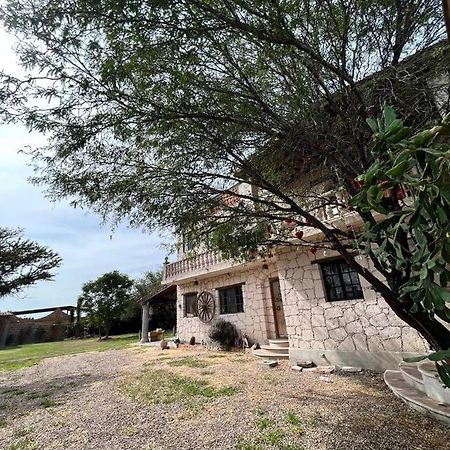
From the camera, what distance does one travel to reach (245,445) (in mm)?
3273

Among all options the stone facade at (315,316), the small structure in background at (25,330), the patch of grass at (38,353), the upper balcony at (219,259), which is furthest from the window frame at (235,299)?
the small structure in background at (25,330)

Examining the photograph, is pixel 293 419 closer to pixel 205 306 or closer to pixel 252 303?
pixel 252 303

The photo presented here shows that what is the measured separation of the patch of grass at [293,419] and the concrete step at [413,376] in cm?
214

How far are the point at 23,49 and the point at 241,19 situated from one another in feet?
9.54

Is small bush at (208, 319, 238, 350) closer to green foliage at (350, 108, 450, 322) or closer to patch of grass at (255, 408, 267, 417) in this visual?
patch of grass at (255, 408, 267, 417)

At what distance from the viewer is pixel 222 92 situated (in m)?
Result: 4.06

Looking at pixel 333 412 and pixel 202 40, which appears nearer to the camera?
pixel 202 40

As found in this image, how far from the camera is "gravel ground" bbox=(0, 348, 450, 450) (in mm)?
3355

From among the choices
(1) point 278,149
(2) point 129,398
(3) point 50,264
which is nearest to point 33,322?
(3) point 50,264

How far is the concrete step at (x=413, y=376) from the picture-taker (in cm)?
444

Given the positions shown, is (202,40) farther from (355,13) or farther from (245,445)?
(245,445)

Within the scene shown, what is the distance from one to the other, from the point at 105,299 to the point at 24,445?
20.8m

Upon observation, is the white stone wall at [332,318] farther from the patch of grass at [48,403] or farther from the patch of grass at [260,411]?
the patch of grass at [48,403]

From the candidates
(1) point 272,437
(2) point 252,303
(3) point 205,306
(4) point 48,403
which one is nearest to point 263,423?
(1) point 272,437
